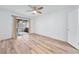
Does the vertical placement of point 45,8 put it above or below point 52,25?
above

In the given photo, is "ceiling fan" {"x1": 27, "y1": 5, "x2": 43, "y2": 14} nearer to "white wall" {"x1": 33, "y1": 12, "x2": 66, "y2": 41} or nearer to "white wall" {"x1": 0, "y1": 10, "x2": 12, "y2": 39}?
"white wall" {"x1": 33, "y1": 12, "x2": 66, "y2": 41}

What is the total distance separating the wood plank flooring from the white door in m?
0.14

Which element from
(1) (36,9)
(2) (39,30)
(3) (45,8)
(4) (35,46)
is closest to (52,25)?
(2) (39,30)

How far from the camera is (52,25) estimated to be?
8.55 ft

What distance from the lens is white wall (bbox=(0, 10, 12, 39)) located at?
2.43 m

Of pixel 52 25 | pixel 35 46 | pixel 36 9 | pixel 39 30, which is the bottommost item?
pixel 35 46

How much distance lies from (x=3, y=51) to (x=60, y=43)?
143cm

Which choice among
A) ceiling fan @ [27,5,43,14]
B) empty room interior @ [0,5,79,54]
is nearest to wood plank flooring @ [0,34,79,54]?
empty room interior @ [0,5,79,54]

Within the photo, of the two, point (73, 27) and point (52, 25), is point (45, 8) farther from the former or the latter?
point (73, 27)

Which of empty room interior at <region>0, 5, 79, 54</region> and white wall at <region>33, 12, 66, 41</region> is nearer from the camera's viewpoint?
empty room interior at <region>0, 5, 79, 54</region>

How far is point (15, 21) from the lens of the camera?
8.31ft

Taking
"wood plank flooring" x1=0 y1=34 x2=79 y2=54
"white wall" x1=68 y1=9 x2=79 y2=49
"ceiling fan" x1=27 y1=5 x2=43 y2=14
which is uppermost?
"ceiling fan" x1=27 y1=5 x2=43 y2=14

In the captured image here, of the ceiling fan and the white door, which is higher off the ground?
the ceiling fan

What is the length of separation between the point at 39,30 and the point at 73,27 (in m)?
0.89
